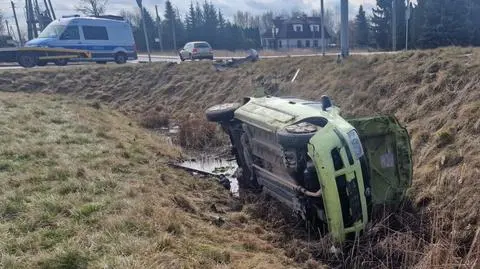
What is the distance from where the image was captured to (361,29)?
3928 cm

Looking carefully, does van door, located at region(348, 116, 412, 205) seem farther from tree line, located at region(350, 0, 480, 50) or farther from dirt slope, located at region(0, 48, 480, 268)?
tree line, located at region(350, 0, 480, 50)

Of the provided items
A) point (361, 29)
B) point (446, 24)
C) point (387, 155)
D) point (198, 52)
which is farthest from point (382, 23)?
point (387, 155)

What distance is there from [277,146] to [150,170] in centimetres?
244

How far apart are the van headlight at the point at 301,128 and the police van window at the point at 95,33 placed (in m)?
17.6

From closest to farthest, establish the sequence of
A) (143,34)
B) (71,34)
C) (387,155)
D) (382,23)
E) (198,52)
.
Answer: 1. (387,155)
2. (71,34)
3. (198,52)
4. (382,23)
5. (143,34)

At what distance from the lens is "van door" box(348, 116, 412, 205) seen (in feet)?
15.7

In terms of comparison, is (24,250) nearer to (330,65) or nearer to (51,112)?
(51,112)

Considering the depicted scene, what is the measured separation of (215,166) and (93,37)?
1442 centimetres

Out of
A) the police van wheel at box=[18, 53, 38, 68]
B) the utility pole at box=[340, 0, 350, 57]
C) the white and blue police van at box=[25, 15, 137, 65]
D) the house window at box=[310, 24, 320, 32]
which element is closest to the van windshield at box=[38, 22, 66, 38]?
the white and blue police van at box=[25, 15, 137, 65]

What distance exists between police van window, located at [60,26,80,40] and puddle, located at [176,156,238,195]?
43.8 ft

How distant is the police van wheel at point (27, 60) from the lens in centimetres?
1784

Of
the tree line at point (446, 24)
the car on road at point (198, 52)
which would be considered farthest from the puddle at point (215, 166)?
the car on road at point (198, 52)

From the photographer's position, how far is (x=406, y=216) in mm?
4723

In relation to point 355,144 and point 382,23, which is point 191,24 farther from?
point 355,144
